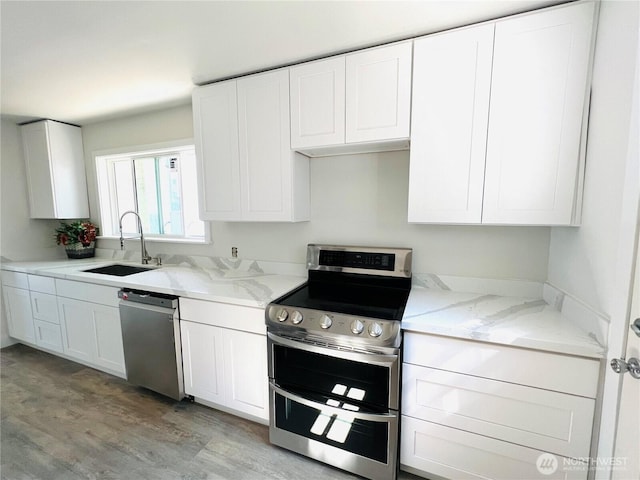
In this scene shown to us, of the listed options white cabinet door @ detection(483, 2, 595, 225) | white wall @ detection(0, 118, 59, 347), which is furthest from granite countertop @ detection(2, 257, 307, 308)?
white cabinet door @ detection(483, 2, 595, 225)

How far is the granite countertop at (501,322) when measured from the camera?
1.11m

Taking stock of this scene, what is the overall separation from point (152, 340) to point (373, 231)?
178 centimetres

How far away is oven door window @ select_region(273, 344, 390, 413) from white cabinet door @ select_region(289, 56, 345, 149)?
126cm

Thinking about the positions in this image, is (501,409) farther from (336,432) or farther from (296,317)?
(296,317)

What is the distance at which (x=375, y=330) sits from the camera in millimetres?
1289

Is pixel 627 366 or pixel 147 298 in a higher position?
pixel 627 366

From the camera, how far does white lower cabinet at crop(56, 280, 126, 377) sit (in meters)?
2.19

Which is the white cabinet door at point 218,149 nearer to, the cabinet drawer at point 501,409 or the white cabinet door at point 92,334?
the white cabinet door at point 92,334

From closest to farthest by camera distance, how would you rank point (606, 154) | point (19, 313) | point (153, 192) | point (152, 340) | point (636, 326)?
point (636, 326)
point (606, 154)
point (152, 340)
point (19, 313)
point (153, 192)

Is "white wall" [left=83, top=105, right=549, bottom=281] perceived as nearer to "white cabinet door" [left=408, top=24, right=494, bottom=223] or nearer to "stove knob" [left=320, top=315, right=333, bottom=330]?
"white cabinet door" [left=408, top=24, right=494, bottom=223]

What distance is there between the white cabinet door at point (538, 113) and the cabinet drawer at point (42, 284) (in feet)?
11.6

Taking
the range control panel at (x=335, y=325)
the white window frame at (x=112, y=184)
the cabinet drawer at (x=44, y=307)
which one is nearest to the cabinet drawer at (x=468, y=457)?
the range control panel at (x=335, y=325)

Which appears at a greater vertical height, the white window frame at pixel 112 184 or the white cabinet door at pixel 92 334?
the white window frame at pixel 112 184

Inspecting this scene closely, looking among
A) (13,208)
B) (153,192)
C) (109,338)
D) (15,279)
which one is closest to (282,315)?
(109,338)
